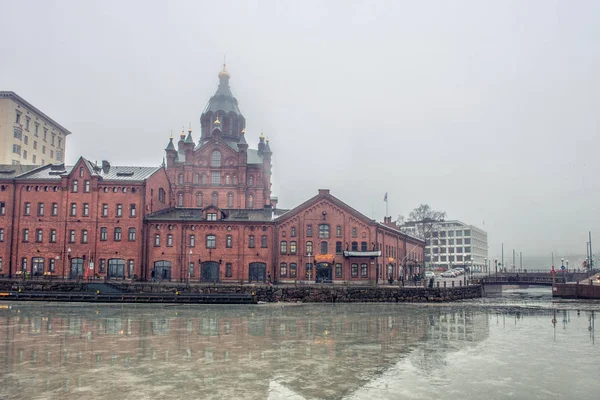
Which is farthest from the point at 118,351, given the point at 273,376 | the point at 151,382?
the point at 273,376

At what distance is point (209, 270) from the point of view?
2458 inches

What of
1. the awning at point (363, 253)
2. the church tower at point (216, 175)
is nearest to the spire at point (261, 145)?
the church tower at point (216, 175)

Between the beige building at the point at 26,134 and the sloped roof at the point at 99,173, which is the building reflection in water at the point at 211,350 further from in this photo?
the beige building at the point at 26,134

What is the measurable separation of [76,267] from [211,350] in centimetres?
4585

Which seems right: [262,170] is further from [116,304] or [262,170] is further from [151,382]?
[151,382]

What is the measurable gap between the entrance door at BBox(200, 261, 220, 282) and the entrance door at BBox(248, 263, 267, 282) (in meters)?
4.23

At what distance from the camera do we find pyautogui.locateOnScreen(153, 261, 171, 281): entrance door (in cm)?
6247

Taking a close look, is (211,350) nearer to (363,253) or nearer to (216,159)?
(363,253)

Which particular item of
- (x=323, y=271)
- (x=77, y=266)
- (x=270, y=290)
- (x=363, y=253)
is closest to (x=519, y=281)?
(x=363, y=253)

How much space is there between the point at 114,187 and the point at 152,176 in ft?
16.6

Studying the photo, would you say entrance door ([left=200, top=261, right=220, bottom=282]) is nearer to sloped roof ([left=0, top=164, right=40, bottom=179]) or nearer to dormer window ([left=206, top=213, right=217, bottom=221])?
dormer window ([left=206, top=213, right=217, bottom=221])

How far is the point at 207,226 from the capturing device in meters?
62.9

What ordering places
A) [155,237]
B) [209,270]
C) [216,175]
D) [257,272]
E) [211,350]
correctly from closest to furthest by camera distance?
[211,350]
[257,272]
[209,270]
[155,237]
[216,175]

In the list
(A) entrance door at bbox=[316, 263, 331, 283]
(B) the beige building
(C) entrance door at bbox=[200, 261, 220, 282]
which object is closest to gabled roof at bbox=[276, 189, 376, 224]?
(A) entrance door at bbox=[316, 263, 331, 283]
